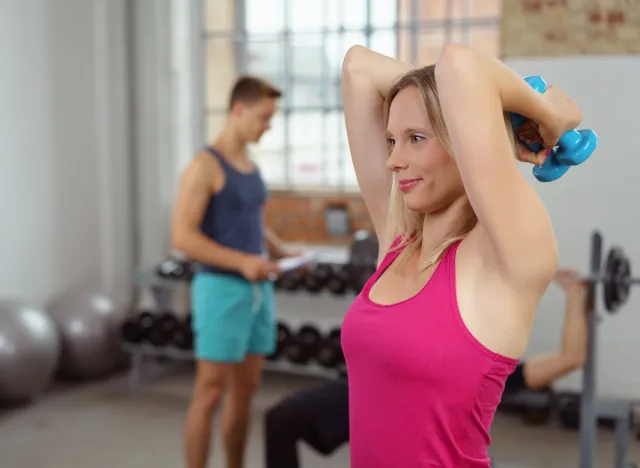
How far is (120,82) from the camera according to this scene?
3.68 meters

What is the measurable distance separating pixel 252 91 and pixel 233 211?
34 centimetres

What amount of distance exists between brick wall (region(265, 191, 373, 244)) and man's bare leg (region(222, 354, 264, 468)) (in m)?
1.47

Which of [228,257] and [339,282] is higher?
[228,257]

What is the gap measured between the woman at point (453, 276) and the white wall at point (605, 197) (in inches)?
45.9

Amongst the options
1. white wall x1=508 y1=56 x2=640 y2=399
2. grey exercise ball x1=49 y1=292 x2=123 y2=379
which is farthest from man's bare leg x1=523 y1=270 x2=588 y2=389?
grey exercise ball x1=49 y1=292 x2=123 y2=379

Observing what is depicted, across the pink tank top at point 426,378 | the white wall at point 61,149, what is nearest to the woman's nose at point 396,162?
the pink tank top at point 426,378

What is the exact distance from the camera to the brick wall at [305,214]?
11.6 feet

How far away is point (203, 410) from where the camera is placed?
80.9 inches

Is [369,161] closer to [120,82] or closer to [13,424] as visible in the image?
[13,424]

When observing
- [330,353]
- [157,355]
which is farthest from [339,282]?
[157,355]

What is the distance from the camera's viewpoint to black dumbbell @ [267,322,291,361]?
3.17 m

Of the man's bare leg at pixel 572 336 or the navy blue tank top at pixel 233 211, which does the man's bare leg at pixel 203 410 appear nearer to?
the navy blue tank top at pixel 233 211

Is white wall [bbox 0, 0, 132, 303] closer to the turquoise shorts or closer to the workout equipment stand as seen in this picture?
the turquoise shorts

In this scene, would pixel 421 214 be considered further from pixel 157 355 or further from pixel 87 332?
pixel 157 355
